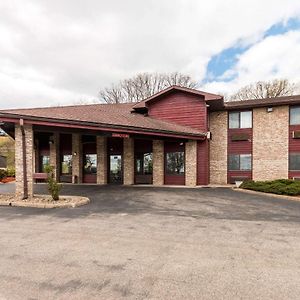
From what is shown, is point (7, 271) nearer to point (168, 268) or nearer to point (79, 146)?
point (168, 268)

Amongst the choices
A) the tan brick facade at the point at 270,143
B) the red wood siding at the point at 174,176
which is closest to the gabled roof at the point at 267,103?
the tan brick facade at the point at 270,143

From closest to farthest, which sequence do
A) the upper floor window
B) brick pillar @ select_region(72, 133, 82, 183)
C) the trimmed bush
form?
1. the trimmed bush
2. the upper floor window
3. brick pillar @ select_region(72, 133, 82, 183)

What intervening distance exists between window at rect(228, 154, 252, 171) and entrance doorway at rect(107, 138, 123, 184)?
26.1ft

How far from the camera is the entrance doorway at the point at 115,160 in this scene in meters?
19.4

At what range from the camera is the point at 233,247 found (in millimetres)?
5242

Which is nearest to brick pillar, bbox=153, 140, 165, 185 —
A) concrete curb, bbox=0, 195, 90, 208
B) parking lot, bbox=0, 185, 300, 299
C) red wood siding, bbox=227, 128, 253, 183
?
red wood siding, bbox=227, 128, 253, 183

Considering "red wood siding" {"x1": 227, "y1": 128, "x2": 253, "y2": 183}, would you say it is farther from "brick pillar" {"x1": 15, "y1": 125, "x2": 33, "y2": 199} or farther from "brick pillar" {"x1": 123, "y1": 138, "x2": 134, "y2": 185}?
"brick pillar" {"x1": 15, "y1": 125, "x2": 33, "y2": 199}

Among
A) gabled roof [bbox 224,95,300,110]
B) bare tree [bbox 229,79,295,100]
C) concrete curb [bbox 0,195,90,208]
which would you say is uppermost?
bare tree [bbox 229,79,295,100]

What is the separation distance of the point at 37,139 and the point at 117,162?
7659mm

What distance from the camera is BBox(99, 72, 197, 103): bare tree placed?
124 ft

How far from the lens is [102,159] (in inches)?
771

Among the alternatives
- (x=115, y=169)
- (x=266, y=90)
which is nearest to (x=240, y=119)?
(x=115, y=169)

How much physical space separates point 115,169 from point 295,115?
13052 mm

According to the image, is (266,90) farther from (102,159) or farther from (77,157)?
(77,157)
